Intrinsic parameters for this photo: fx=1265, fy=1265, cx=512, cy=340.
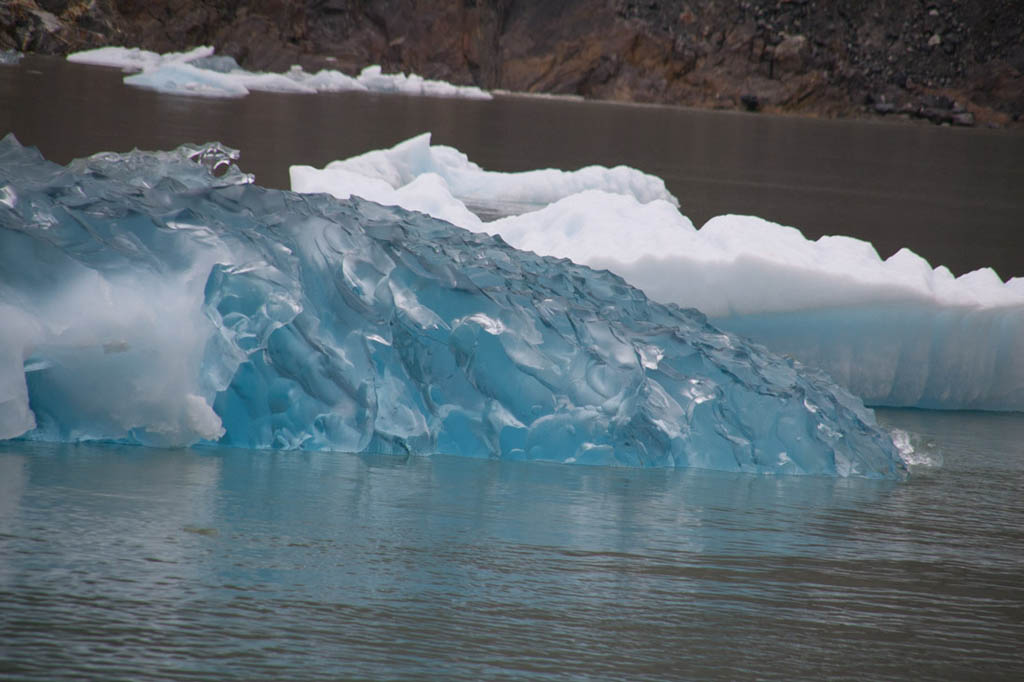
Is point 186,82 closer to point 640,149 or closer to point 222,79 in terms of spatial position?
point 222,79

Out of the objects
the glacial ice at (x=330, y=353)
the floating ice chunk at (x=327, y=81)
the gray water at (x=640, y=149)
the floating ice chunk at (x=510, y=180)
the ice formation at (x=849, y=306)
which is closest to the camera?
the glacial ice at (x=330, y=353)

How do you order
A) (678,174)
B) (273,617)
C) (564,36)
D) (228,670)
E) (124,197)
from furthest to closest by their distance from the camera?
(564,36), (678,174), (124,197), (273,617), (228,670)

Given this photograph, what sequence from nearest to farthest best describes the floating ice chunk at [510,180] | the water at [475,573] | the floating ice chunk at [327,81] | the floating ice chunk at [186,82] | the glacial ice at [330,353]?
the water at [475,573] < the glacial ice at [330,353] < the floating ice chunk at [510,180] < the floating ice chunk at [186,82] < the floating ice chunk at [327,81]

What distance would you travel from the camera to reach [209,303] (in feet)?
11.0

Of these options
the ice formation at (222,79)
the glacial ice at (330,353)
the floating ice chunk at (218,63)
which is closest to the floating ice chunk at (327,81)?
the ice formation at (222,79)

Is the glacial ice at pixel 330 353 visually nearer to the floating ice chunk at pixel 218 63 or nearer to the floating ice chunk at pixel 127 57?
the floating ice chunk at pixel 127 57

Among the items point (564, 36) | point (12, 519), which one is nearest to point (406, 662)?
point (12, 519)

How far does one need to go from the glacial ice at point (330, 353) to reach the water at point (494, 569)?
0.37 feet

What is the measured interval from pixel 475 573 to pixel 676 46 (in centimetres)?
4013

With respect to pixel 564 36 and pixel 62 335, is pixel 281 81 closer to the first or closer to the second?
pixel 564 36

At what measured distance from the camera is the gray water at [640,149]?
1166cm

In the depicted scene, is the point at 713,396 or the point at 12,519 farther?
the point at 713,396

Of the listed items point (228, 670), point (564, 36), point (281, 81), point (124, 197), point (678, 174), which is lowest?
point (228, 670)

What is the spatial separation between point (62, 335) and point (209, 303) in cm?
39
